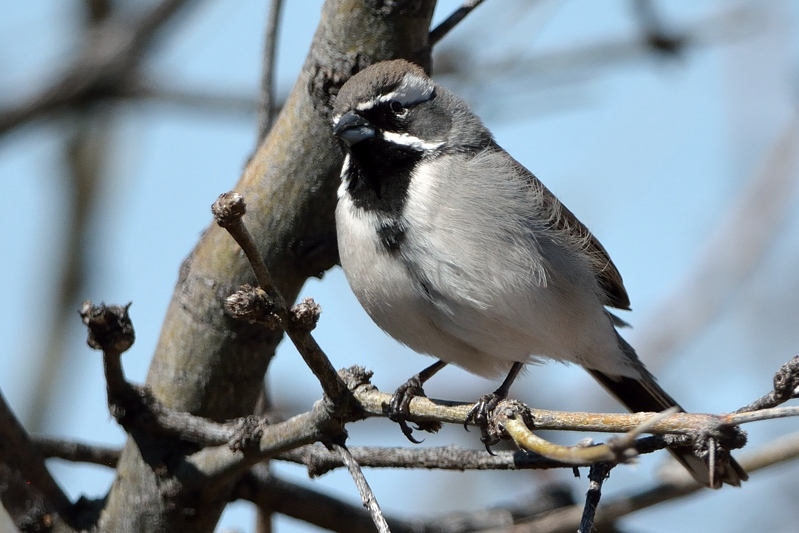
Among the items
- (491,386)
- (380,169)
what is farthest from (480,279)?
(491,386)

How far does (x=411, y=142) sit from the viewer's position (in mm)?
4840

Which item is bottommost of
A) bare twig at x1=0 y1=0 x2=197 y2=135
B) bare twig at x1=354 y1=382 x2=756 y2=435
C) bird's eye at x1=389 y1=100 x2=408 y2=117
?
bare twig at x1=354 y1=382 x2=756 y2=435

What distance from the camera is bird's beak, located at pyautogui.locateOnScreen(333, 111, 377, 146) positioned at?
4.11m

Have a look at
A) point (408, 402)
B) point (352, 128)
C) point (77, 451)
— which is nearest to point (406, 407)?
point (408, 402)

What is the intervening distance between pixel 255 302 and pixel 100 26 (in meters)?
4.91

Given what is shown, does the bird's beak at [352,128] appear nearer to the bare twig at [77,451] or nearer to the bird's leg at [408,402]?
the bird's leg at [408,402]

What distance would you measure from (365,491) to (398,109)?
2.48 metres

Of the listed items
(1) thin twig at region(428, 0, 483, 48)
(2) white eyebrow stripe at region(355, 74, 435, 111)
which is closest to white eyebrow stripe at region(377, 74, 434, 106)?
(2) white eyebrow stripe at region(355, 74, 435, 111)

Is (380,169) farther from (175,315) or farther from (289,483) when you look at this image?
(289,483)

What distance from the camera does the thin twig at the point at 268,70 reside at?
4.34 meters

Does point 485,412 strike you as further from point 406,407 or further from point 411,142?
point 411,142

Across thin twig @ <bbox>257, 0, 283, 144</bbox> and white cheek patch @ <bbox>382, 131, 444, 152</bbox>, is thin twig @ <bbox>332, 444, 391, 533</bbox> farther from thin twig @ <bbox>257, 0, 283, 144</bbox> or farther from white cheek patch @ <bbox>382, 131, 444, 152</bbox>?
white cheek patch @ <bbox>382, 131, 444, 152</bbox>

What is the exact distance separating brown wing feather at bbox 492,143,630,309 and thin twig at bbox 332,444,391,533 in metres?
2.07

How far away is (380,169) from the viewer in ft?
15.4
